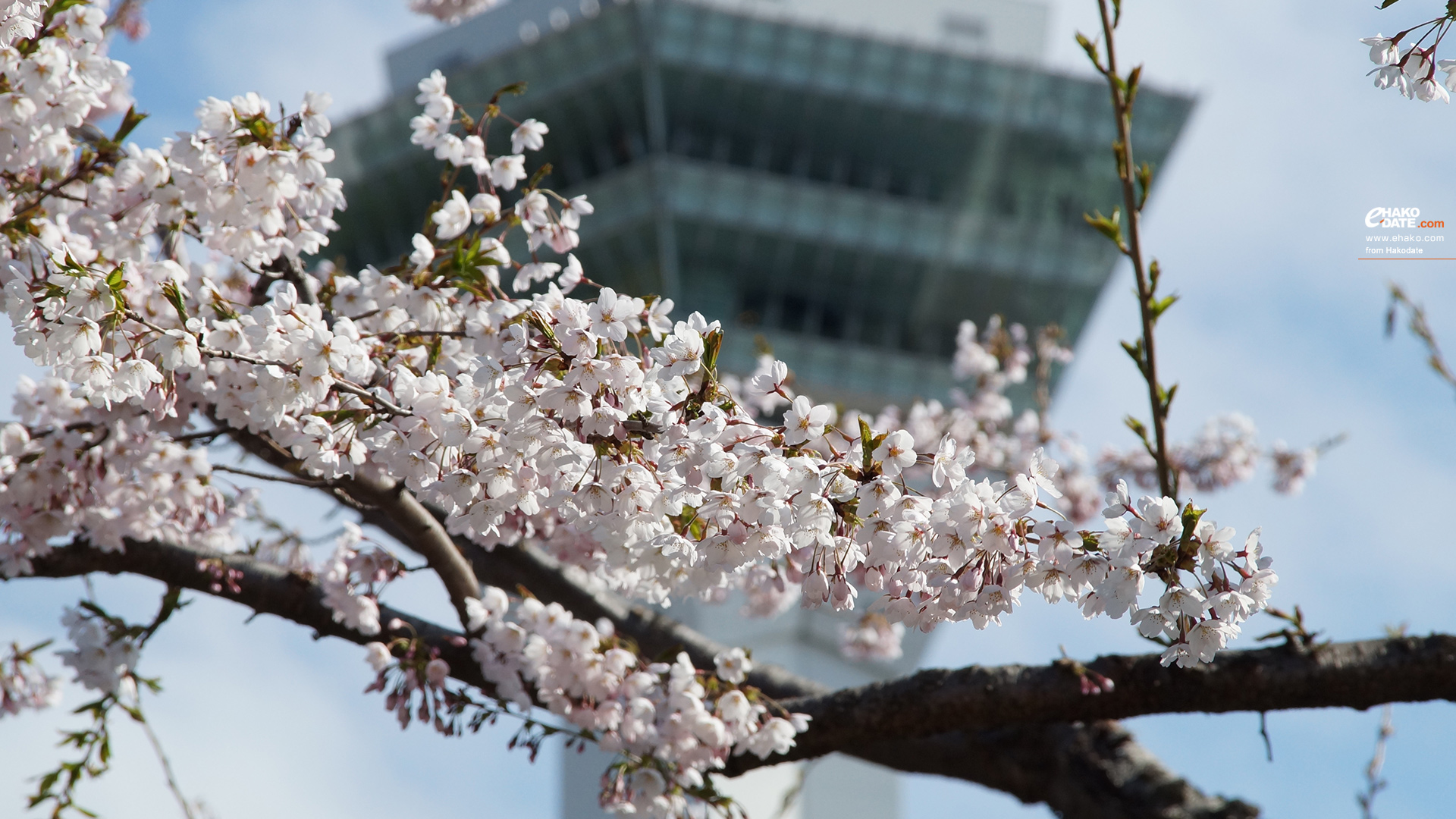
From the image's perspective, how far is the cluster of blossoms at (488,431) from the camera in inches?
89.8

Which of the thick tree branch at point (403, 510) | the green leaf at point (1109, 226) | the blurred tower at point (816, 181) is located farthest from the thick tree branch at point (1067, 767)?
the blurred tower at point (816, 181)

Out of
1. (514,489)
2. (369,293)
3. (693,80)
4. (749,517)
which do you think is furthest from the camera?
(693,80)

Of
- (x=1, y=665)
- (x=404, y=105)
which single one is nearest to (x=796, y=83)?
(x=404, y=105)

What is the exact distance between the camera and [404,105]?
94.0 feet

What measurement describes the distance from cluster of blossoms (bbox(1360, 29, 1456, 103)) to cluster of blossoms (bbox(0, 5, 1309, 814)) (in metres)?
1.25

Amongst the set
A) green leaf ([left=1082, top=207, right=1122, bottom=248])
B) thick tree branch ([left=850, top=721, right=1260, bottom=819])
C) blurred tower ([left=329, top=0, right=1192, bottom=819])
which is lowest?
thick tree branch ([left=850, top=721, right=1260, bottom=819])

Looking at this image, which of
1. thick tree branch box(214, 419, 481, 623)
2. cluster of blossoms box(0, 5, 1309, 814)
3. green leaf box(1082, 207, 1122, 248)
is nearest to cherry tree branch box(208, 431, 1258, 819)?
thick tree branch box(214, 419, 481, 623)

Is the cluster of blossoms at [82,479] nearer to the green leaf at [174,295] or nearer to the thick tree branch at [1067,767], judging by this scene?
the green leaf at [174,295]

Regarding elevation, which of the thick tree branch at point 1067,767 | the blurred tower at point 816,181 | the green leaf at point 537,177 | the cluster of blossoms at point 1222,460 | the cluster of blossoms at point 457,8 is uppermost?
the blurred tower at point 816,181

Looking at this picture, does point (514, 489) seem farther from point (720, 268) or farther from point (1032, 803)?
point (720, 268)

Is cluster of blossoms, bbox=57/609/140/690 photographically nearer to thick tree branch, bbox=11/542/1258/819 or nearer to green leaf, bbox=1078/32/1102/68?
thick tree branch, bbox=11/542/1258/819

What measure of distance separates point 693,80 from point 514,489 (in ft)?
86.6

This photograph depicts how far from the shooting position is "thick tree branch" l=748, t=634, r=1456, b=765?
3361 mm

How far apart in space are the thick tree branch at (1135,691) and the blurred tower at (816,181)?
74.7ft
